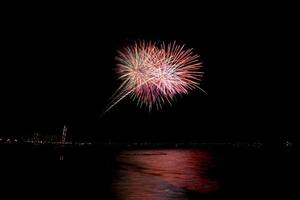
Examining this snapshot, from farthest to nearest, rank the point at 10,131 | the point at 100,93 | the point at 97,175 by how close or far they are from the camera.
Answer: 1. the point at 100,93
2. the point at 10,131
3. the point at 97,175

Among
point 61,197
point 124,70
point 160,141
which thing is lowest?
point 61,197

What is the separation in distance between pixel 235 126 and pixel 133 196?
166 feet

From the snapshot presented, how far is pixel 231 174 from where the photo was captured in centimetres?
1825

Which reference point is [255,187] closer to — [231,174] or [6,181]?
[231,174]

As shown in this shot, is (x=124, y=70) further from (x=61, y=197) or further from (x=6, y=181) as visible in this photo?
(x=61, y=197)

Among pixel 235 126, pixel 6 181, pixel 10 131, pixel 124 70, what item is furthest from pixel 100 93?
pixel 6 181

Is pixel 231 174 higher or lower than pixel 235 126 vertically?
lower

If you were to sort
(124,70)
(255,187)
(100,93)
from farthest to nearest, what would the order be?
1. (100,93)
2. (124,70)
3. (255,187)

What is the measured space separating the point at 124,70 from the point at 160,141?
20.2 metres

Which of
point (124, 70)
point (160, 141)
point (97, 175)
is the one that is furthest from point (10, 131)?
point (97, 175)

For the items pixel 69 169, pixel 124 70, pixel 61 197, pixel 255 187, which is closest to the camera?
pixel 61 197

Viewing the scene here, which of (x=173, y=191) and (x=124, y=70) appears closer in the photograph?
(x=173, y=191)

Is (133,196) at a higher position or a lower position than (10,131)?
lower

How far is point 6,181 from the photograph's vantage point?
49.1 feet
